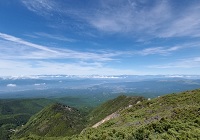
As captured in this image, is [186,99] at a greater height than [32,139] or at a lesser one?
greater

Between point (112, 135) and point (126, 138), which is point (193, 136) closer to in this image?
point (126, 138)

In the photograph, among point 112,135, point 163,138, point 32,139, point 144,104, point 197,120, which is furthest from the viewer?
point 32,139

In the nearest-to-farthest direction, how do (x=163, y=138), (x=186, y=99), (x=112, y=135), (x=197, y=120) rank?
1. (x=163, y=138)
2. (x=112, y=135)
3. (x=197, y=120)
4. (x=186, y=99)

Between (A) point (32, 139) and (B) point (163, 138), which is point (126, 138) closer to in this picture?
(B) point (163, 138)

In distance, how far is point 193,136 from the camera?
2147 cm

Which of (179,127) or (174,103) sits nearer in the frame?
(179,127)

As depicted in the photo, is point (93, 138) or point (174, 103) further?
point (174, 103)

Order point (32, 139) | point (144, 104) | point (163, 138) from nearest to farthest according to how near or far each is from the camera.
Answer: point (163, 138) → point (144, 104) → point (32, 139)

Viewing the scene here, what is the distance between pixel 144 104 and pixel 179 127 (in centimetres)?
3177

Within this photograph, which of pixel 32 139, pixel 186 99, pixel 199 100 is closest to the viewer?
pixel 199 100

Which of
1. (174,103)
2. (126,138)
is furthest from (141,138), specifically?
(174,103)

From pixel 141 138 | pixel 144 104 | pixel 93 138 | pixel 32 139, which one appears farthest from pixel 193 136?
pixel 32 139

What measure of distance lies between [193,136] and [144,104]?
35.1 m

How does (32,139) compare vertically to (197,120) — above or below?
below
